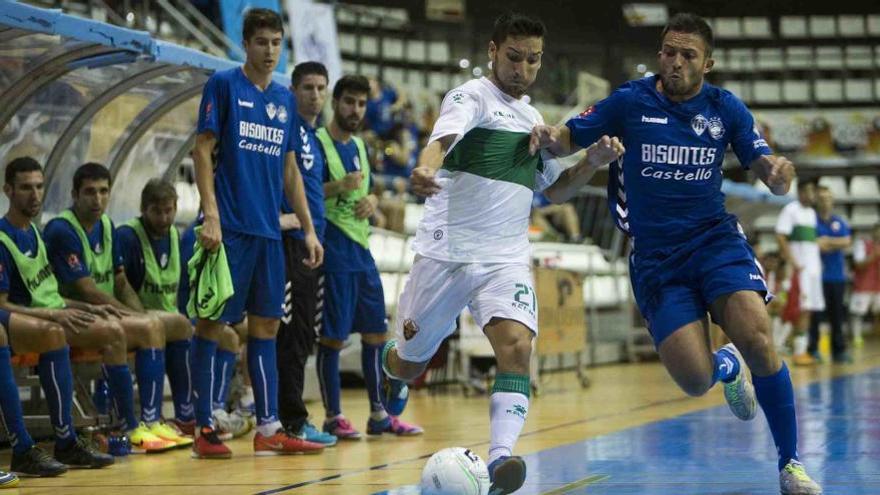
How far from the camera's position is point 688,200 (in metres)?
5.54

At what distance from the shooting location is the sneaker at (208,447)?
7.02 m

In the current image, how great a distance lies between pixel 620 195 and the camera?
5.80 metres

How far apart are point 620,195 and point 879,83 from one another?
27.2 m

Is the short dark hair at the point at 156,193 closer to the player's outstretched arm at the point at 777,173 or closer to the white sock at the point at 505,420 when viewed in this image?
the white sock at the point at 505,420

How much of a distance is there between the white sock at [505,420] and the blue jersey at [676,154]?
972 mm

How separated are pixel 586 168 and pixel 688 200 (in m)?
0.45

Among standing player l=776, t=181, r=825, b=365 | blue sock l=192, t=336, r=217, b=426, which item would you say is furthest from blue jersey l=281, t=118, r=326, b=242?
standing player l=776, t=181, r=825, b=365

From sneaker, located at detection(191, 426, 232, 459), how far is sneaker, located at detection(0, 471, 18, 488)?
121 centimetres

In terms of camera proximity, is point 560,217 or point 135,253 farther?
point 560,217

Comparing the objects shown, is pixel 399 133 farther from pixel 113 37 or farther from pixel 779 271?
pixel 113 37

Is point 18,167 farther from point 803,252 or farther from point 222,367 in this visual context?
point 803,252

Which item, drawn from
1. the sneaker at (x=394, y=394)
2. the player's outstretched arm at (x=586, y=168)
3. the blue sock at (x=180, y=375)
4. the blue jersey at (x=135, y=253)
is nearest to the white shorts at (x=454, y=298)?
the player's outstretched arm at (x=586, y=168)

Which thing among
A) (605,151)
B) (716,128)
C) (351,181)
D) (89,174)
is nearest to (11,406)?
(89,174)

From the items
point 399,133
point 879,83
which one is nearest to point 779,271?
point 399,133
